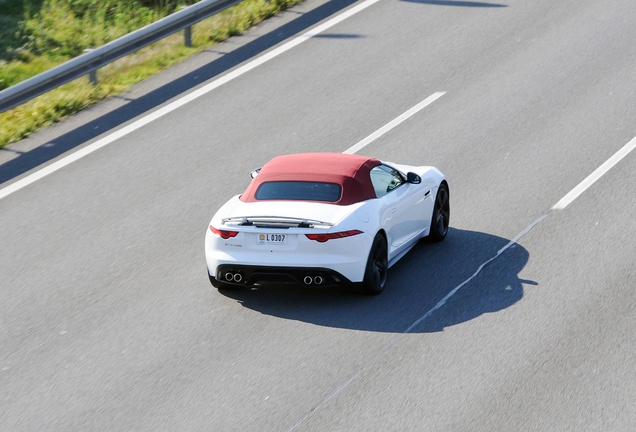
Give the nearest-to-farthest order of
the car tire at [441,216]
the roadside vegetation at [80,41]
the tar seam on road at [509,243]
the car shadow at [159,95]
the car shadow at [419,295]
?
the tar seam on road at [509,243], the car shadow at [419,295], the car tire at [441,216], the car shadow at [159,95], the roadside vegetation at [80,41]

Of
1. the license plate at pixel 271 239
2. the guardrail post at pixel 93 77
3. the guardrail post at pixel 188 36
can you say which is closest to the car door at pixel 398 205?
the license plate at pixel 271 239

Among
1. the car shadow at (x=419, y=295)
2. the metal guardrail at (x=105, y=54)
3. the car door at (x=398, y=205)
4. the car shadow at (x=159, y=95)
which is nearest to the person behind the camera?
the car shadow at (x=419, y=295)

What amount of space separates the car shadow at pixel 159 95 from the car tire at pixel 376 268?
5.97 m

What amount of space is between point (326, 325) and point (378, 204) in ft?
4.72

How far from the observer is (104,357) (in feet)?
25.8

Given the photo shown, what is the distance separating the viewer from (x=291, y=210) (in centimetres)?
858

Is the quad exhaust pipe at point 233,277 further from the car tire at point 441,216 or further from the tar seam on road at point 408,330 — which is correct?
the car tire at point 441,216

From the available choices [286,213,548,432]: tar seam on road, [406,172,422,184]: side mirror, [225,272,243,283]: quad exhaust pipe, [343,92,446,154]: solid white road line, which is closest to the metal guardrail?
[343,92,446,154]: solid white road line

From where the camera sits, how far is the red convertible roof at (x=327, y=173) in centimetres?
895

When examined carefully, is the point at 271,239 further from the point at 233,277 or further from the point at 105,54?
the point at 105,54

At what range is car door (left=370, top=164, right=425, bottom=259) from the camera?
9.20 m

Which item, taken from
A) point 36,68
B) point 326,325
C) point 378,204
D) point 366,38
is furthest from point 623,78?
point 36,68

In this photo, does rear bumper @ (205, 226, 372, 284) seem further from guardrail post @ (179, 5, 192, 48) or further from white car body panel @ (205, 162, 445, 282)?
guardrail post @ (179, 5, 192, 48)

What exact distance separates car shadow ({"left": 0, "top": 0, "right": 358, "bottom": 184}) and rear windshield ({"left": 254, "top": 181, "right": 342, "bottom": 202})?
499cm
